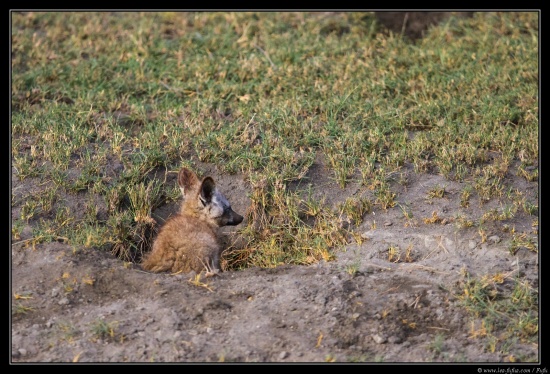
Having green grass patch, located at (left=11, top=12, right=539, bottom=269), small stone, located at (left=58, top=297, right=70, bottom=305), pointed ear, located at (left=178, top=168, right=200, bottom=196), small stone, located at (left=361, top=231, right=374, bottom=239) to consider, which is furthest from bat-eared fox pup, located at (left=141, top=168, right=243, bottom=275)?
small stone, located at (left=361, top=231, right=374, bottom=239)

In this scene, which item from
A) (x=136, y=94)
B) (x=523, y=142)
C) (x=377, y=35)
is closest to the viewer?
(x=523, y=142)

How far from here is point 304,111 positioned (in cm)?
→ 909

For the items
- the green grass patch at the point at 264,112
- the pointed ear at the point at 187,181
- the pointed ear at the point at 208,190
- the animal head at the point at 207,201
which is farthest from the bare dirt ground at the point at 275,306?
the pointed ear at the point at 187,181

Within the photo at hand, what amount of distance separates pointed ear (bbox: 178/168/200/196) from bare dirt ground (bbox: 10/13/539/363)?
1.07 meters

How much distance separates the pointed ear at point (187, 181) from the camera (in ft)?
23.9

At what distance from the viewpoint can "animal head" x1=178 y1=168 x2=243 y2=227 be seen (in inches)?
284

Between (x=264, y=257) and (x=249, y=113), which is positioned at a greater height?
(x=249, y=113)

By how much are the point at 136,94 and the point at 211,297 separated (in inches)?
168

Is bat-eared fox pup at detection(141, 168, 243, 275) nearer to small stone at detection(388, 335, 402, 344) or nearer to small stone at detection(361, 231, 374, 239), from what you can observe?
small stone at detection(361, 231, 374, 239)

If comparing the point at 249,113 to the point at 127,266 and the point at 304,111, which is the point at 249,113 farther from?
the point at 127,266

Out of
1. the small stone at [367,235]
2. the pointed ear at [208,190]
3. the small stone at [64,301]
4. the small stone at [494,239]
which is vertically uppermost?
the pointed ear at [208,190]

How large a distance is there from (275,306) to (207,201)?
5.28 ft

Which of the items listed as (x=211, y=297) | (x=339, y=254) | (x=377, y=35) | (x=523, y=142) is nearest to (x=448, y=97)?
(x=523, y=142)

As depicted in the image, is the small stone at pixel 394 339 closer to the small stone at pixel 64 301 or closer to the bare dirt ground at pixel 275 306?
the bare dirt ground at pixel 275 306
